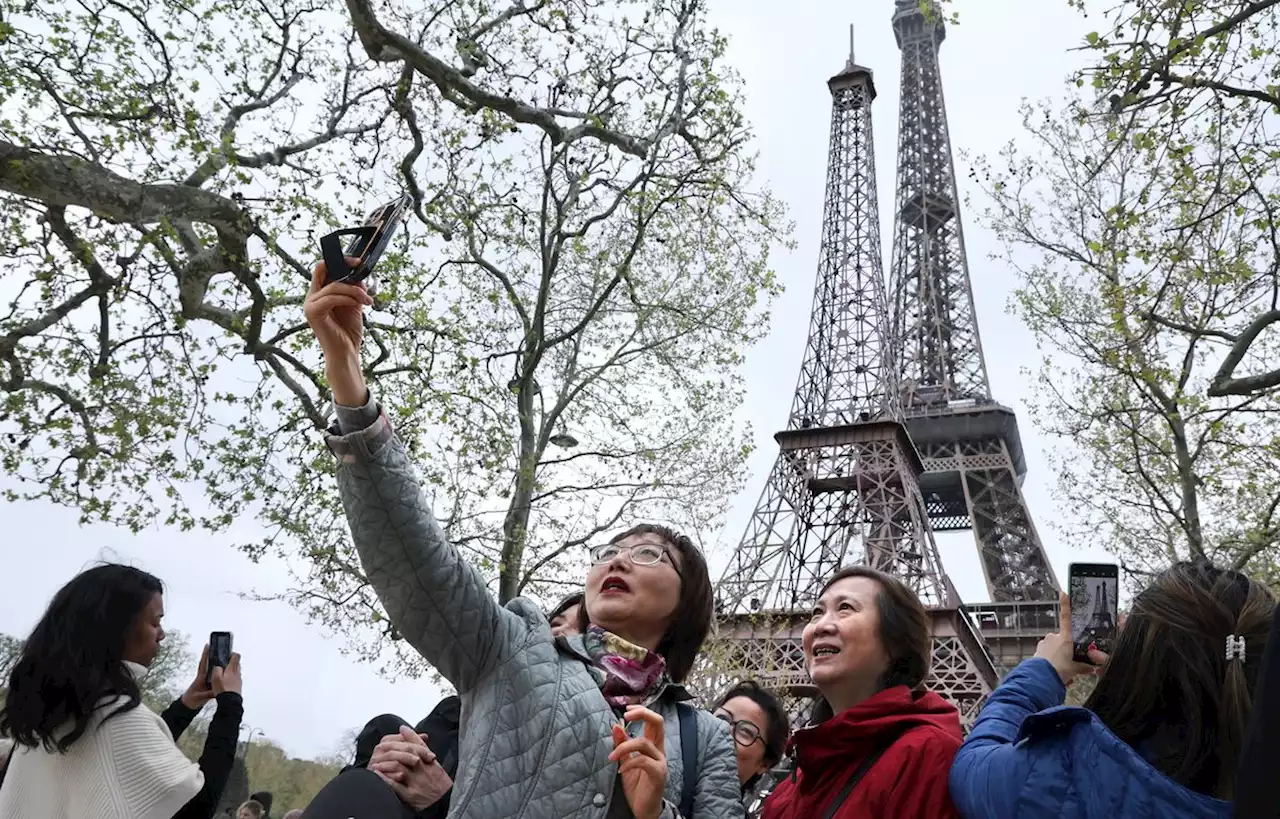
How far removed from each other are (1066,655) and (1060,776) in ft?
1.65

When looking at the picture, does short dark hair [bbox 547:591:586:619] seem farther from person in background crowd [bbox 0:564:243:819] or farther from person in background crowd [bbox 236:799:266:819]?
person in background crowd [bbox 236:799:266:819]

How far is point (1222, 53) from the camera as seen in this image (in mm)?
7207

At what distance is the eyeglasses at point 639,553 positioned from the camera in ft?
8.65

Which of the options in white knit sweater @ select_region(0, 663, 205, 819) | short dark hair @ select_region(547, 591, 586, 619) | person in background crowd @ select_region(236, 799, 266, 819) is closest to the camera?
white knit sweater @ select_region(0, 663, 205, 819)

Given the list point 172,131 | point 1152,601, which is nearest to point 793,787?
point 1152,601

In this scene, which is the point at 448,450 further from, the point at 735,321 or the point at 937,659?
the point at 937,659

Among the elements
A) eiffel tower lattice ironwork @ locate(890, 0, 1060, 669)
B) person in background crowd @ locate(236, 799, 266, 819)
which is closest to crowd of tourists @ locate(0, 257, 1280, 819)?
person in background crowd @ locate(236, 799, 266, 819)

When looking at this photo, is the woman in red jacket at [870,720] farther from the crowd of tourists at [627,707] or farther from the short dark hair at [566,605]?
the short dark hair at [566,605]

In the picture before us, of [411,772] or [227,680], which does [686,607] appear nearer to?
[411,772]

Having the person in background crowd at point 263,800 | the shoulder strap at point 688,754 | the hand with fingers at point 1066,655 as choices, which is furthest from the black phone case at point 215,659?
the person in background crowd at point 263,800

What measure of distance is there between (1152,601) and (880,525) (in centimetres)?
2744

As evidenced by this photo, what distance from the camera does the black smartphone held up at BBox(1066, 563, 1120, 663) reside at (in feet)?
8.24

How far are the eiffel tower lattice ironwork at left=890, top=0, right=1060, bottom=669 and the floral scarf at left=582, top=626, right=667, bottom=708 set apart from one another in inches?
1184

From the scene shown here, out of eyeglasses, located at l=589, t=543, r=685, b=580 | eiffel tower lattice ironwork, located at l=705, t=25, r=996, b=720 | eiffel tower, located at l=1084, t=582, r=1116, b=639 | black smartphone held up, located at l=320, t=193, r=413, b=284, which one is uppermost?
eiffel tower lattice ironwork, located at l=705, t=25, r=996, b=720
